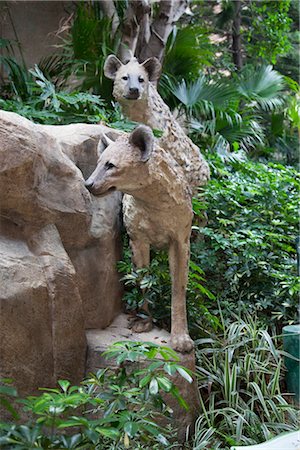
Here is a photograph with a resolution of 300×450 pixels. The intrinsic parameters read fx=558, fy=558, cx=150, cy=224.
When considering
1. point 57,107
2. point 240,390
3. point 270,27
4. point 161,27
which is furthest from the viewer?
point 270,27

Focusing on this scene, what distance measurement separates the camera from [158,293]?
10.6 ft

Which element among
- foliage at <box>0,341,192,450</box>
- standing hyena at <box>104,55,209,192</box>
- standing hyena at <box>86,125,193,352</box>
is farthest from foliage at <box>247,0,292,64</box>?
foliage at <box>0,341,192,450</box>

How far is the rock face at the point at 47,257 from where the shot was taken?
2363 millimetres

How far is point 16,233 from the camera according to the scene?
2.55 meters

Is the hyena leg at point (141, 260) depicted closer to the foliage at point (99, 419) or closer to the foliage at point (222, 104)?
the foliage at point (99, 419)

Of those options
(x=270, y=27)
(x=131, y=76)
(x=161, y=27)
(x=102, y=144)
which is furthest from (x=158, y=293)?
(x=270, y=27)

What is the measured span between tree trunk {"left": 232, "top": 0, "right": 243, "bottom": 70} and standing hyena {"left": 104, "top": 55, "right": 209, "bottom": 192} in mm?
4092

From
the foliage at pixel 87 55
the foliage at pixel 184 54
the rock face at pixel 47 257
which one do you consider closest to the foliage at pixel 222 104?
the foliage at pixel 184 54

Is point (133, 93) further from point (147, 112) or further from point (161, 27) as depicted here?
point (161, 27)

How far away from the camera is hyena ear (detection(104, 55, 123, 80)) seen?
4.12m

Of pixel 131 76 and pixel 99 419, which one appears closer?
pixel 99 419

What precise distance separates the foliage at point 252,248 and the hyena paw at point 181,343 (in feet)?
3.21

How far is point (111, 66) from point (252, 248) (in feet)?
5.59

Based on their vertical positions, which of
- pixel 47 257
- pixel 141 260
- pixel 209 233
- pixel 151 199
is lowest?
pixel 209 233
